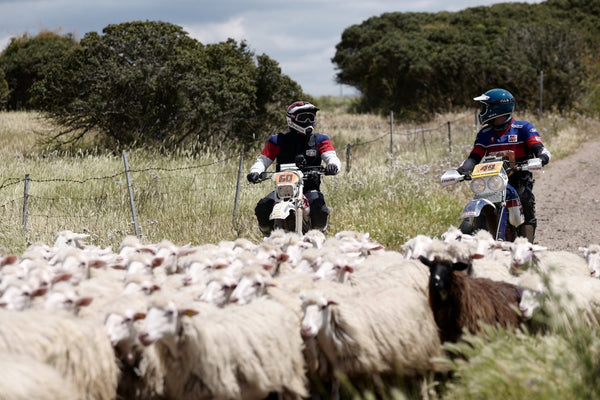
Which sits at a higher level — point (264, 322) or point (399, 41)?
point (399, 41)

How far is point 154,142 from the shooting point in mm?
15680

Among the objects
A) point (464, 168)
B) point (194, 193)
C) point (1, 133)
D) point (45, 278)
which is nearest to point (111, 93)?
point (1, 133)

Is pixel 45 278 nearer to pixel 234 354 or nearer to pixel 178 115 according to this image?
pixel 234 354

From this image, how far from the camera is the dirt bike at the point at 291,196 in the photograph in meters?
7.57

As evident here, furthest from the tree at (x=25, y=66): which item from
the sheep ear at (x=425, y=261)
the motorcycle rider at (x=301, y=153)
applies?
the sheep ear at (x=425, y=261)

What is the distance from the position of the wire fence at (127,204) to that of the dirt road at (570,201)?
499 centimetres

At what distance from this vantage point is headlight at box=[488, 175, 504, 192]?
23.6 feet

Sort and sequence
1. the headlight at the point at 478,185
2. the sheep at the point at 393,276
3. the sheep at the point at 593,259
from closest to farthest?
the sheep at the point at 393,276 → the sheep at the point at 593,259 → the headlight at the point at 478,185

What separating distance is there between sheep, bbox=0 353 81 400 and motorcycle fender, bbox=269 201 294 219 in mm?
3758

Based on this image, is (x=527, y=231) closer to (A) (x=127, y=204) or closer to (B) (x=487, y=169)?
(B) (x=487, y=169)

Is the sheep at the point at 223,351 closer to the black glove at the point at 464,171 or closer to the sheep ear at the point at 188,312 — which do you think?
the sheep ear at the point at 188,312

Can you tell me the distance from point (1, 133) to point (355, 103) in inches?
847

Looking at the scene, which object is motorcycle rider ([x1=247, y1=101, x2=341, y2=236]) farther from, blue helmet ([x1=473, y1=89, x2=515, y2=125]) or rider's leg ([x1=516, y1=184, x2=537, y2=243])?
rider's leg ([x1=516, y1=184, x2=537, y2=243])

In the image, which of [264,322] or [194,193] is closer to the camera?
[264,322]
